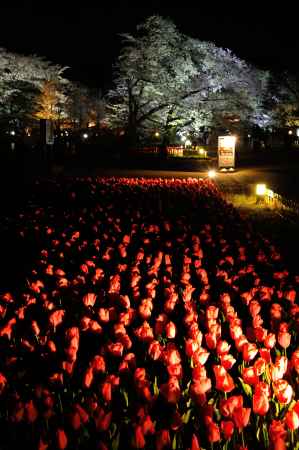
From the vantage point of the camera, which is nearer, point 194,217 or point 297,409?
point 297,409

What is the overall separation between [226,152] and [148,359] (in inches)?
1006

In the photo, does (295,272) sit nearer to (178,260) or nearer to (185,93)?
(178,260)

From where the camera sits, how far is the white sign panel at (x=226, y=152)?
2898cm

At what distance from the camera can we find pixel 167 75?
111 feet

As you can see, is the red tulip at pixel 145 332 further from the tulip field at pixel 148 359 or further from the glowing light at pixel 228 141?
the glowing light at pixel 228 141

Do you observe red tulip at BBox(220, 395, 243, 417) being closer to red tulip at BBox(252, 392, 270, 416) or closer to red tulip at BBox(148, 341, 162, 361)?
red tulip at BBox(252, 392, 270, 416)

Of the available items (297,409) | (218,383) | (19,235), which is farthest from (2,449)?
(19,235)

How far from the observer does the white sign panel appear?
29.0 metres

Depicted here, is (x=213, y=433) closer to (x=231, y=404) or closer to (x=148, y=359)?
(x=231, y=404)

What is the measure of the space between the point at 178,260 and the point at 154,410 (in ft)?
14.8

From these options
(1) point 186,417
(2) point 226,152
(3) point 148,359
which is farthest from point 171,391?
(2) point 226,152

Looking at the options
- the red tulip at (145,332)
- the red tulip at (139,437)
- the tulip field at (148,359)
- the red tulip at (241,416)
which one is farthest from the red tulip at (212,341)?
the red tulip at (139,437)

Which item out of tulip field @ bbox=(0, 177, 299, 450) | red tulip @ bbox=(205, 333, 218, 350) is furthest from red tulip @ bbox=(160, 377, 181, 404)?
red tulip @ bbox=(205, 333, 218, 350)

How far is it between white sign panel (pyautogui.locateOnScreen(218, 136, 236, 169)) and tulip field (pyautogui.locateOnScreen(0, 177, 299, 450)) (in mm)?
20611
